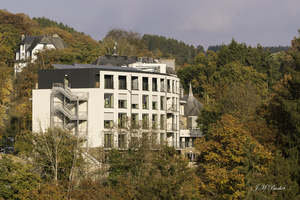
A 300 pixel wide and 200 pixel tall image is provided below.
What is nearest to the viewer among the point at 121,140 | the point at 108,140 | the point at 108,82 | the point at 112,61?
the point at 121,140

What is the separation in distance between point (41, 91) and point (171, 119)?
17.5 metres

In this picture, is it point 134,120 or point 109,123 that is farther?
point 134,120

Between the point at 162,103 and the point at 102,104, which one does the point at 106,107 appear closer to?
the point at 102,104

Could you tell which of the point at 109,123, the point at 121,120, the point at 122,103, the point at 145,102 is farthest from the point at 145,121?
the point at 109,123

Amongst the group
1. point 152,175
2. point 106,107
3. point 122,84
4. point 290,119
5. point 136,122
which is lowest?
point 152,175

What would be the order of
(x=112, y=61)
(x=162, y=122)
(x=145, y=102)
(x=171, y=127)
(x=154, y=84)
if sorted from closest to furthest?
(x=145, y=102) < (x=162, y=122) < (x=154, y=84) < (x=171, y=127) < (x=112, y=61)

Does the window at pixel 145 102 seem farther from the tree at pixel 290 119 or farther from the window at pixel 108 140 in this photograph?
the tree at pixel 290 119

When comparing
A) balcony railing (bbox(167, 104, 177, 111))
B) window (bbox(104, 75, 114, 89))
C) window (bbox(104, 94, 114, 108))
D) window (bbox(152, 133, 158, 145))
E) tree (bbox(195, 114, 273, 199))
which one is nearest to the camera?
tree (bbox(195, 114, 273, 199))

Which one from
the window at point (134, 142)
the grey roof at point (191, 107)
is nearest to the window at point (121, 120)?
the window at point (134, 142)

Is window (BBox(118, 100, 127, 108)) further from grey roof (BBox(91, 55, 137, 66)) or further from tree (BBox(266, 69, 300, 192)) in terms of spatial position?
tree (BBox(266, 69, 300, 192))

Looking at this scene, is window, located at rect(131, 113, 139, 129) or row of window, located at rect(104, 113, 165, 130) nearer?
window, located at rect(131, 113, 139, 129)

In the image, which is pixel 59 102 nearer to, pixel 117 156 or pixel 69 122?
pixel 69 122

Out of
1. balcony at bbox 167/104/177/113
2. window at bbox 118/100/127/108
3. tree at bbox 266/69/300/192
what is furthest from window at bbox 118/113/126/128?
tree at bbox 266/69/300/192

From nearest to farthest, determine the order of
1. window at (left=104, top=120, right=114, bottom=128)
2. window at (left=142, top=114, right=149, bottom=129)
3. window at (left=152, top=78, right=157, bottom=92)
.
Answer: window at (left=142, top=114, right=149, bottom=129) < window at (left=104, top=120, right=114, bottom=128) < window at (left=152, top=78, right=157, bottom=92)
